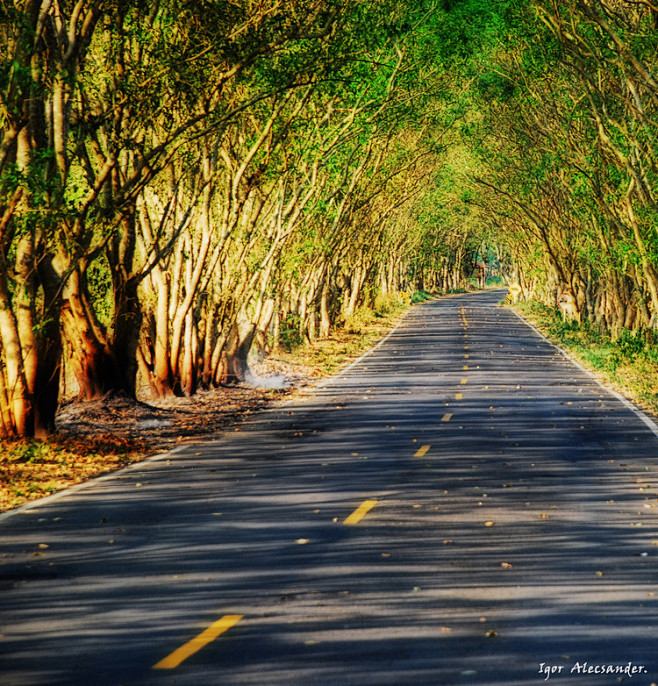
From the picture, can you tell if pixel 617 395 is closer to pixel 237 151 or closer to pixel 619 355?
pixel 619 355

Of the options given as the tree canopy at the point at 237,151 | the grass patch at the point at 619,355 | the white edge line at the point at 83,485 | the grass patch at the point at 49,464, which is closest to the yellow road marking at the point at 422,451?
the white edge line at the point at 83,485

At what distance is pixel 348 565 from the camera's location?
9039 millimetres

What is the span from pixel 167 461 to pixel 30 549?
19.3 feet

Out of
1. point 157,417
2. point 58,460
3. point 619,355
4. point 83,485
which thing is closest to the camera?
point 83,485

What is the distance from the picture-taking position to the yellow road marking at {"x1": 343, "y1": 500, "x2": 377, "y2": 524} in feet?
36.1

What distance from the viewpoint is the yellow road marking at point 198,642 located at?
655 cm

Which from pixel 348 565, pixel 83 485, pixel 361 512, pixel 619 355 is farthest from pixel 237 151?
pixel 348 565

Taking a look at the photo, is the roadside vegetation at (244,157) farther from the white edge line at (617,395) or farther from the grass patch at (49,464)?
the white edge line at (617,395)

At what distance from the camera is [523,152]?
45656 millimetres

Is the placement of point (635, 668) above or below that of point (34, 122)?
below

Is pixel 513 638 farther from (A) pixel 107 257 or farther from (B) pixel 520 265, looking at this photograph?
(B) pixel 520 265

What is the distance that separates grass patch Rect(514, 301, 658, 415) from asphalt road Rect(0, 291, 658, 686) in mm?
8083

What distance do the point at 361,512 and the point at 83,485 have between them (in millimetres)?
3977

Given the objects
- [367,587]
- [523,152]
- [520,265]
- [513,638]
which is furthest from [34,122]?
[520,265]
